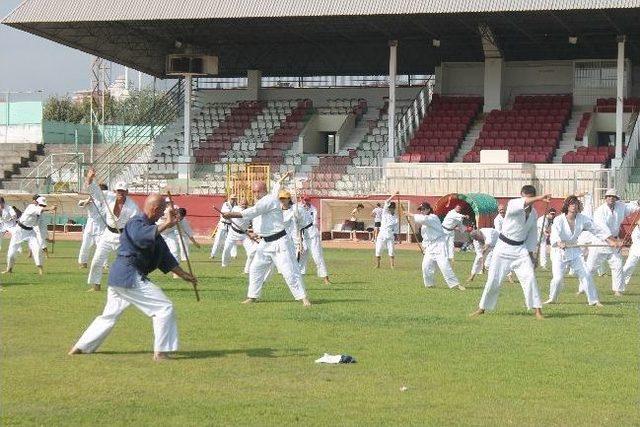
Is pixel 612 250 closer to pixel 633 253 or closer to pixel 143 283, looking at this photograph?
pixel 633 253

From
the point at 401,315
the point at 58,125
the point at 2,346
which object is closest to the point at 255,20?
the point at 58,125

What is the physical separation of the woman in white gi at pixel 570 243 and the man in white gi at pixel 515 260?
2.12 m

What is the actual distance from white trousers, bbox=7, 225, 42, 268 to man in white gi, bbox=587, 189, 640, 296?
11402 millimetres

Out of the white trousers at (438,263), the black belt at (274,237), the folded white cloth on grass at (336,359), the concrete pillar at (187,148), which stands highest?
the concrete pillar at (187,148)

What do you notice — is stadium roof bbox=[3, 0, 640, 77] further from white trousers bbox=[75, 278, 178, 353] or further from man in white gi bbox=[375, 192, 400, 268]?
white trousers bbox=[75, 278, 178, 353]

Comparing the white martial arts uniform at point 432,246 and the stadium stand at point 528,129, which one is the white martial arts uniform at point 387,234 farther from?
the stadium stand at point 528,129

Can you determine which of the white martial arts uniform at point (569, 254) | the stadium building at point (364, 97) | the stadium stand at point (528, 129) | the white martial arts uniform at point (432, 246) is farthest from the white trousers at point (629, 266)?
the stadium stand at point (528, 129)

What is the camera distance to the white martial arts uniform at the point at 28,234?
27359mm

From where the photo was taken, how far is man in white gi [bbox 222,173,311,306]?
20.2 meters

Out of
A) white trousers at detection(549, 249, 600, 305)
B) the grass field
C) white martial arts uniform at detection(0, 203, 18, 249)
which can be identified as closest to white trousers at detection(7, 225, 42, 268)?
white martial arts uniform at detection(0, 203, 18, 249)

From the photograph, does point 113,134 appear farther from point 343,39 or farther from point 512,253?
point 512,253

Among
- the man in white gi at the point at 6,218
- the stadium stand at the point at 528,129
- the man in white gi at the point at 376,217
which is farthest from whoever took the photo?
the stadium stand at the point at 528,129

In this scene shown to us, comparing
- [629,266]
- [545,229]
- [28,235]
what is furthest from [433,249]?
[28,235]

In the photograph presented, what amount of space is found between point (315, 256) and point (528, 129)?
24.8 metres
